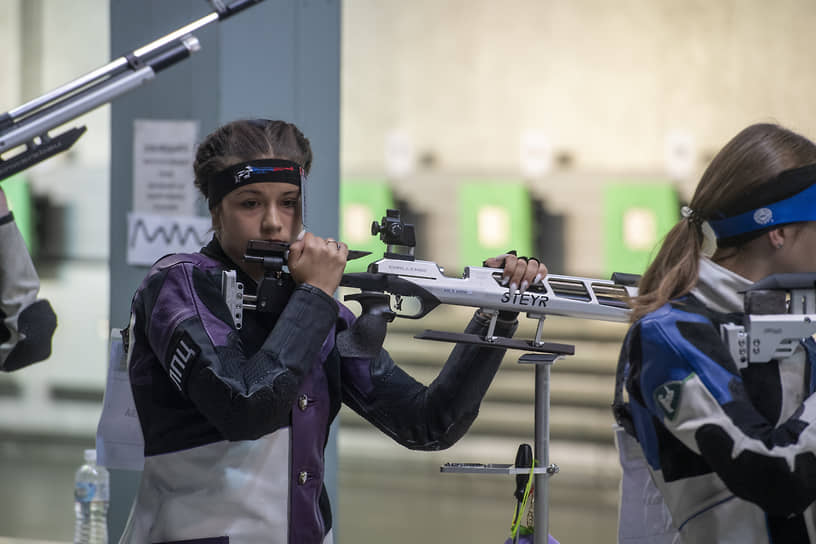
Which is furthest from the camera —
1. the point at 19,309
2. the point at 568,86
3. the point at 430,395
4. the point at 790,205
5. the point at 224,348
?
the point at 568,86

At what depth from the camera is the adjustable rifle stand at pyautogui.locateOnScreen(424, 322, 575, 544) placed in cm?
150

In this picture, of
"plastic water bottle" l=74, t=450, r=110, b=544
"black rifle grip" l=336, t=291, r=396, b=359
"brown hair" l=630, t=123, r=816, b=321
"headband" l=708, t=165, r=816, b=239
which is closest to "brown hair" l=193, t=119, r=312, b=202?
"black rifle grip" l=336, t=291, r=396, b=359

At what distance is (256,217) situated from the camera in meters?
1.49

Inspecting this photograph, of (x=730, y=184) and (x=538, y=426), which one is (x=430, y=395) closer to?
(x=538, y=426)

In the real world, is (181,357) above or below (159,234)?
below

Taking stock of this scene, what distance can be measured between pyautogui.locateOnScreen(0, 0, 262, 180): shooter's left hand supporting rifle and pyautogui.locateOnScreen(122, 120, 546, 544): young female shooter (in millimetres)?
733

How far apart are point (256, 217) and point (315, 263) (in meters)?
0.13

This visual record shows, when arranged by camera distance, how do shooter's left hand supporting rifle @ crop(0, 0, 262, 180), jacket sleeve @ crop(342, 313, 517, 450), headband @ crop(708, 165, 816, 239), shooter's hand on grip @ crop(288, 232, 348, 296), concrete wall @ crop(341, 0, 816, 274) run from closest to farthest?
headband @ crop(708, 165, 816, 239), shooter's hand on grip @ crop(288, 232, 348, 296), jacket sleeve @ crop(342, 313, 517, 450), shooter's left hand supporting rifle @ crop(0, 0, 262, 180), concrete wall @ crop(341, 0, 816, 274)

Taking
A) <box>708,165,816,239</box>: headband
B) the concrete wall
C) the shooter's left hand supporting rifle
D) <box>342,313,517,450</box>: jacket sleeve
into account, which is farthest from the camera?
the concrete wall

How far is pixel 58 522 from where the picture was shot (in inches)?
161

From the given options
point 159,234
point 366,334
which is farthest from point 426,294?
point 159,234

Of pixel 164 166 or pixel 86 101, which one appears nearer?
pixel 86 101

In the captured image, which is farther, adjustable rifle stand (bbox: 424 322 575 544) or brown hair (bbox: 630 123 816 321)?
adjustable rifle stand (bbox: 424 322 575 544)

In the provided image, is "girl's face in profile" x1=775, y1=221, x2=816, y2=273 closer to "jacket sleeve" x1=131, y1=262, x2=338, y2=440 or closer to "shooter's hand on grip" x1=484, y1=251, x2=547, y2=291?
"shooter's hand on grip" x1=484, y1=251, x2=547, y2=291
